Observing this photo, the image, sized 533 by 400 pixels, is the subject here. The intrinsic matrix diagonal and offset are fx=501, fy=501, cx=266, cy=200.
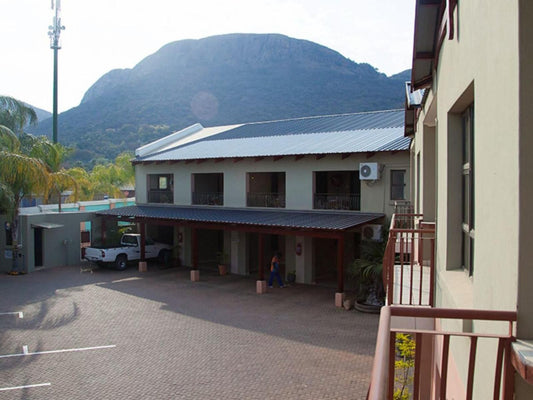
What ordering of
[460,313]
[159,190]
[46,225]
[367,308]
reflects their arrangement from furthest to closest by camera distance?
[159,190] < [46,225] < [367,308] < [460,313]

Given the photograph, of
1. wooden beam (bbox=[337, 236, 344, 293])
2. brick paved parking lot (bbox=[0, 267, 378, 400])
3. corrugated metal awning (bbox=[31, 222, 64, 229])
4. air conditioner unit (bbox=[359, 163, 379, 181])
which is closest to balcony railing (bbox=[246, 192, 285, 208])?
brick paved parking lot (bbox=[0, 267, 378, 400])

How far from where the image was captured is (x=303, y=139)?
82.8 feet

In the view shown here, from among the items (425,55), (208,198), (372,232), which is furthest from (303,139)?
(425,55)

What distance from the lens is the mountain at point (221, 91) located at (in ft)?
290

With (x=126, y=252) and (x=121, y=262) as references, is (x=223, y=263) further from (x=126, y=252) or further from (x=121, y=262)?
(x=121, y=262)

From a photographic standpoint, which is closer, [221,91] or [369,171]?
[369,171]

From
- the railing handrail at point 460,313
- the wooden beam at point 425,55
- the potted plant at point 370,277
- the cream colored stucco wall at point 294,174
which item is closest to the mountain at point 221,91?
the cream colored stucco wall at point 294,174

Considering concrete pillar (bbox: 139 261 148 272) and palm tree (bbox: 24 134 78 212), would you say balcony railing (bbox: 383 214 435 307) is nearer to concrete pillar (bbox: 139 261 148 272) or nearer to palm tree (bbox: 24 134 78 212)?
concrete pillar (bbox: 139 261 148 272)

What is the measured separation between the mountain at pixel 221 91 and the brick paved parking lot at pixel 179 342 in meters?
60.6

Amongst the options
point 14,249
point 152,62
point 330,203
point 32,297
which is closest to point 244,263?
point 330,203

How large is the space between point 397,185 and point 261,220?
229 inches

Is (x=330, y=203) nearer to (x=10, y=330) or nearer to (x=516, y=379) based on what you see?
(x=10, y=330)

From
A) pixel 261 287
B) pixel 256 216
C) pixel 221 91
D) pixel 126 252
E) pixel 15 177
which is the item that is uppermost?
pixel 221 91

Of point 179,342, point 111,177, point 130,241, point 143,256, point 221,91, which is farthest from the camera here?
point 221,91
